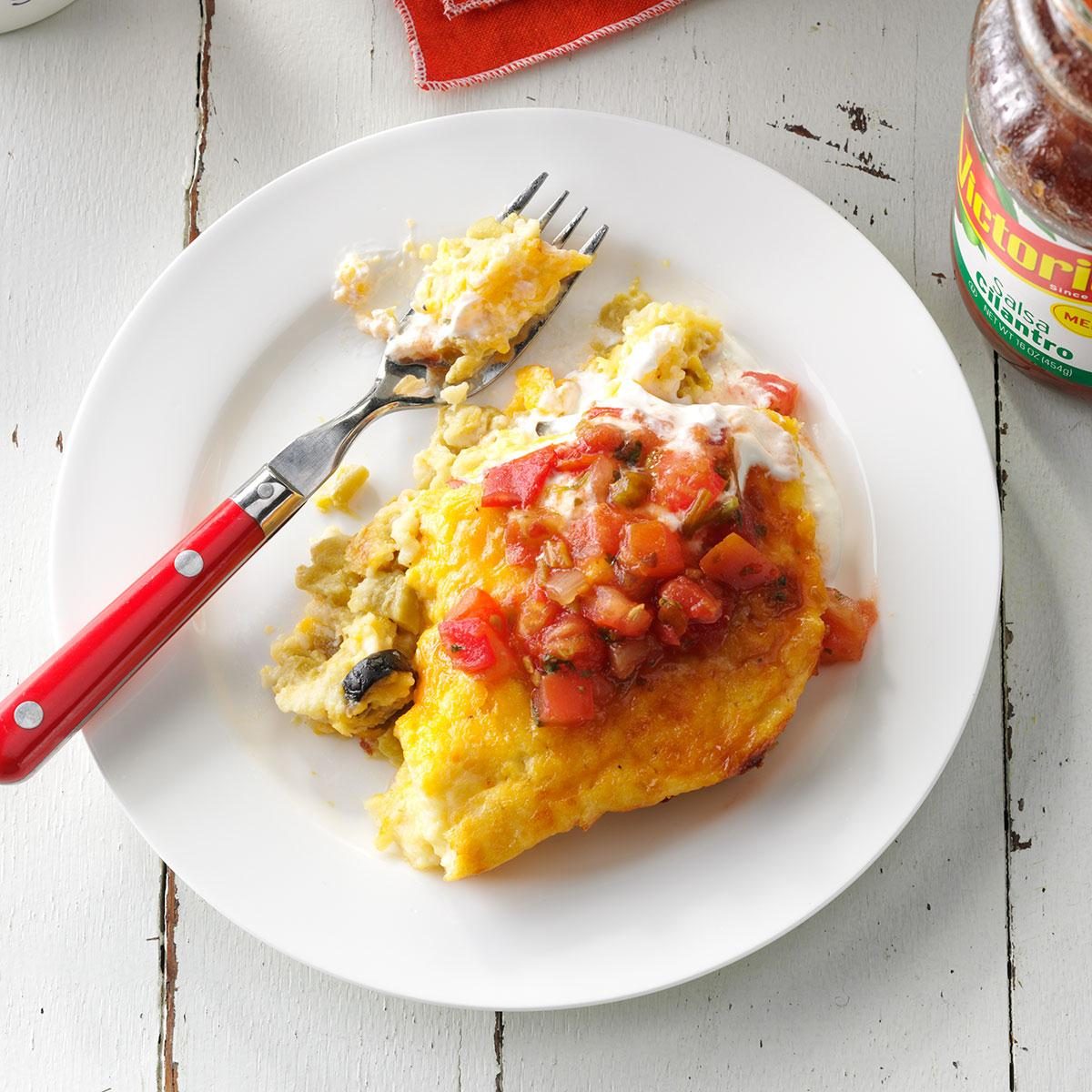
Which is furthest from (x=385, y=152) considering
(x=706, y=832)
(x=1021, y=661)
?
(x=1021, y=661)

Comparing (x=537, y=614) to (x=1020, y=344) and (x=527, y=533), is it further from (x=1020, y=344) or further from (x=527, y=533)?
(x=1020, y=344)

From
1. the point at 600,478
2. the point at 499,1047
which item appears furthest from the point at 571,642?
the point at 499,1047

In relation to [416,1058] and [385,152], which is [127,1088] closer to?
[416,1058]

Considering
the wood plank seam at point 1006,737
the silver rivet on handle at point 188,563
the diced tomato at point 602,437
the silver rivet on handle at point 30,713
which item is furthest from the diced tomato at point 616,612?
the silver rivet on handle at point 30,713

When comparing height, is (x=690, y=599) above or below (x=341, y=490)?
below

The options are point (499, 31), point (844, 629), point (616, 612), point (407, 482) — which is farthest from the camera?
point (499, 31)

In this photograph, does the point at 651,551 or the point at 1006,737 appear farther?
the point at 1006,737

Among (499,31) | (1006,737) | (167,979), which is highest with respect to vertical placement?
(499,31)
